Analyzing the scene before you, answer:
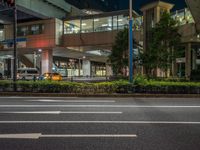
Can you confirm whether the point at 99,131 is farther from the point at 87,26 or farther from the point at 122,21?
the point at 87,26

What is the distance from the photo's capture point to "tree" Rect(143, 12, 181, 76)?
29.3 m

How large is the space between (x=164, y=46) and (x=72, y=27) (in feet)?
79.8

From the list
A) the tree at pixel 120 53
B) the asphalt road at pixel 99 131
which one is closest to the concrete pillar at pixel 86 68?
the tree at pixel 120 53

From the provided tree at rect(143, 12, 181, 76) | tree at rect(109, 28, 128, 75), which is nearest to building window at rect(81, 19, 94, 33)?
tree at rect(109, 28, 128, 75)

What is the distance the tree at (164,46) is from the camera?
29266mm

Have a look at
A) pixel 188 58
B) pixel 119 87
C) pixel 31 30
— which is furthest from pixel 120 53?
pixel 31 30

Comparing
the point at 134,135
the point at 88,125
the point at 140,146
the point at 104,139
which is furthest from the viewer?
the point at 88,125

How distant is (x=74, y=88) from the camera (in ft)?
61.4

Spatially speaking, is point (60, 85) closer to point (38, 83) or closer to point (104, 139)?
point (38, 83)

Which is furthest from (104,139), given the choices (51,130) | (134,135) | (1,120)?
(1,120)

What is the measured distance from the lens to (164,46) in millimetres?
29734

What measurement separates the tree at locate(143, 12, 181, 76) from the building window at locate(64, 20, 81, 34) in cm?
2212

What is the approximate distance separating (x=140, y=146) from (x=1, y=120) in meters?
4.93

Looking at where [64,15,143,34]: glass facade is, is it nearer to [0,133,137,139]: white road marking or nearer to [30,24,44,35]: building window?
[30,24,44,35]: building window
